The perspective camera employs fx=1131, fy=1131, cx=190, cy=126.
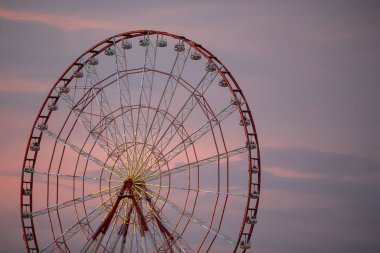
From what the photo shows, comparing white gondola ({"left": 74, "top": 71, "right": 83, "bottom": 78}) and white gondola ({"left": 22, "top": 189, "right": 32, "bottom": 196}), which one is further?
white gondola ({"left": 74, "top": 71, "right": 83, "bottom": 78})

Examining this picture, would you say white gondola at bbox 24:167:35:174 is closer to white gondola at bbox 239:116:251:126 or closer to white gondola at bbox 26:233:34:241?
white gondola at bbox 26:233:34:241

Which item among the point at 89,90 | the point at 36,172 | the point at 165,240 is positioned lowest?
the point at 165,240

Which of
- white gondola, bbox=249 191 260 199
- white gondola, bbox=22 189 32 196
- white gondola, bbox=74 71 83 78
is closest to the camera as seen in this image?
white gondola, bbox=249 191 260 199

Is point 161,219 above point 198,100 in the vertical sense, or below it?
below

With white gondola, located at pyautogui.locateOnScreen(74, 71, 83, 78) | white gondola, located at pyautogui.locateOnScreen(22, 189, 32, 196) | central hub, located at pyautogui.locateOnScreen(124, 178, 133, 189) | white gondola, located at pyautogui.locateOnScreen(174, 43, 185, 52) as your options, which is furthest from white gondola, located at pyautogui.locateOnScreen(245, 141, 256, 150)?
white gondola, located at pyautogui.locateOnScreen(22, 189, 32, 196)

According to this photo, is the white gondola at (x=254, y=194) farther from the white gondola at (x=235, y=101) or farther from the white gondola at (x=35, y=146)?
the white gondola at (x=35, y=146)

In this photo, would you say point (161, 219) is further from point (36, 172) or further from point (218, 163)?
point (36, 172)

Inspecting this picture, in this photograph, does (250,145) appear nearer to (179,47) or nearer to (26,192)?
(179,47)

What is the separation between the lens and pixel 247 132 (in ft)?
261

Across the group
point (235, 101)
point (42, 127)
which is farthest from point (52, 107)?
point (235, 101)

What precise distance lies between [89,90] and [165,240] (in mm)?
13095

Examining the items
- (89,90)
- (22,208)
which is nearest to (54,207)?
(22,208)

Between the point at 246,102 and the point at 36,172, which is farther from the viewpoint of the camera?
the point at 36,172

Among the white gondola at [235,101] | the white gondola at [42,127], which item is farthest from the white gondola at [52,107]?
the white gondola at [235,101]
